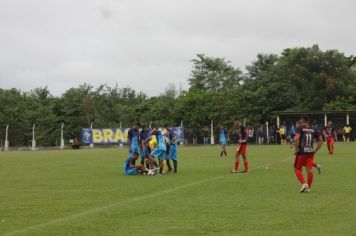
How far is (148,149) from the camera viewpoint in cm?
2236

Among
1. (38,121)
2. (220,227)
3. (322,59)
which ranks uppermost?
(322,59)

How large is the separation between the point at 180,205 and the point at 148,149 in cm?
1005

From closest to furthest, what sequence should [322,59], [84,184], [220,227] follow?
[220,227]
[84,184]
[322,59]

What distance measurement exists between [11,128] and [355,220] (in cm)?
5799

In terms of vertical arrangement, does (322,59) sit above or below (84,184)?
above

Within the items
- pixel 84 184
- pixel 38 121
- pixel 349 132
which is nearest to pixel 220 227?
pixel 84 184

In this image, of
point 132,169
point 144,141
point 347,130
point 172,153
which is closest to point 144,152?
point 144,141

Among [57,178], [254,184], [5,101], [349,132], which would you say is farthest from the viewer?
[5,101]

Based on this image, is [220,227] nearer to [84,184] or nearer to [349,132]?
[84,184]

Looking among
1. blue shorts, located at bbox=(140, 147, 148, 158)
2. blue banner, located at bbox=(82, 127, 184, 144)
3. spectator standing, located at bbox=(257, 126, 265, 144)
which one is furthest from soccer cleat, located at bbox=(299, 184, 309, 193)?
blue banner, located at bbox=(82, 127, 184, 144)

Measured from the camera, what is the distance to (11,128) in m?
64.2

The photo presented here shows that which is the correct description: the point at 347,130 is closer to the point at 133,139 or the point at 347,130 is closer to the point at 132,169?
the point at 133,139

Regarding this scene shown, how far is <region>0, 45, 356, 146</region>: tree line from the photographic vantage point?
67.8 m

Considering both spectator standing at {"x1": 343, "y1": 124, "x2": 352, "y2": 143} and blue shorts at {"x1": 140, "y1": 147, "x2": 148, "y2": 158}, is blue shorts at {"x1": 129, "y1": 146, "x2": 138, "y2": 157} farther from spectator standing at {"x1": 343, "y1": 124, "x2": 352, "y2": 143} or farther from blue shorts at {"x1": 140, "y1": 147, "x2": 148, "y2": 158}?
spectator standing at {"x1": 343, "y1": 124, "x2": 352, "y2": 143}
